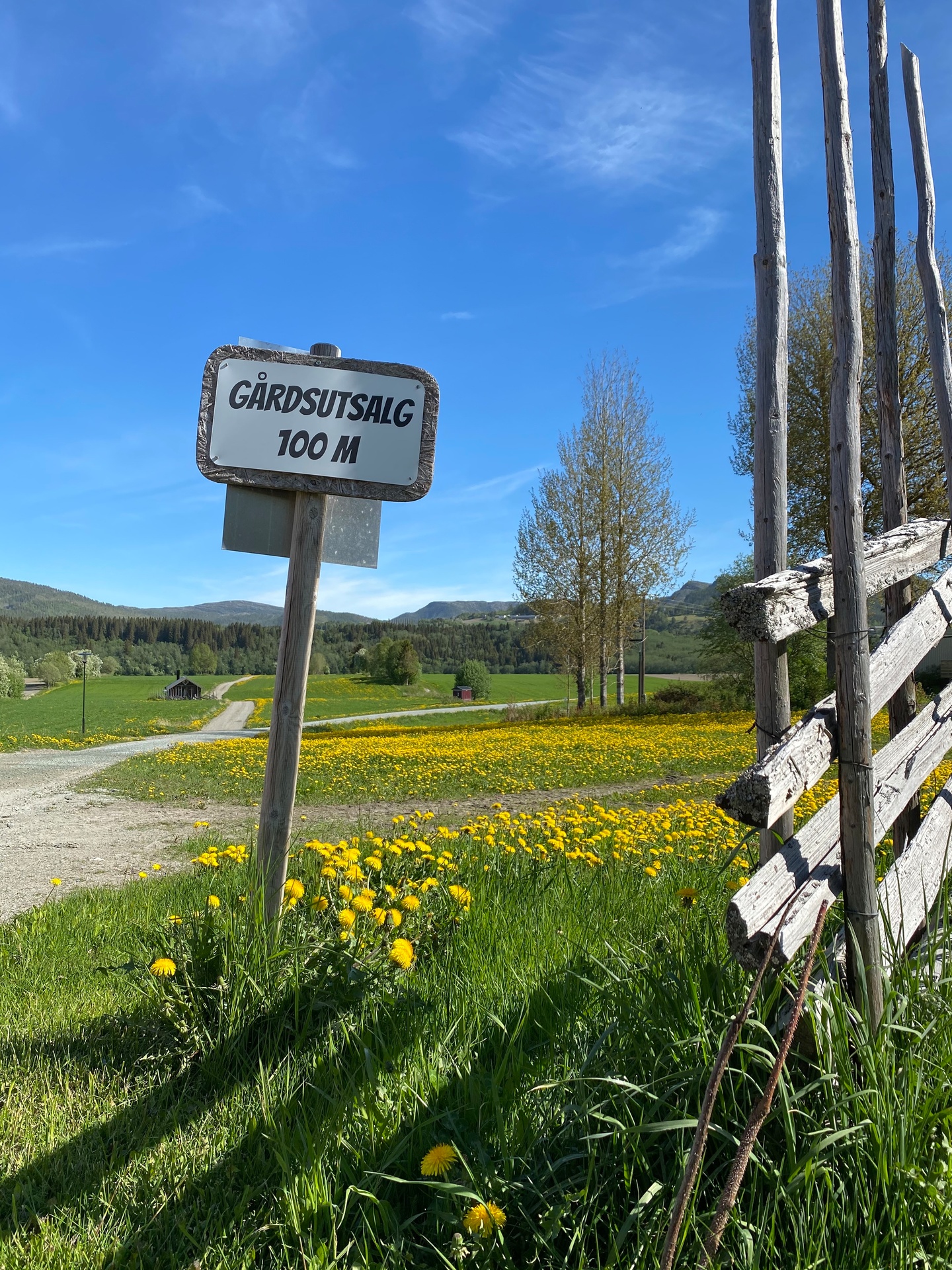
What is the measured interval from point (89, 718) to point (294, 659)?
33.6m

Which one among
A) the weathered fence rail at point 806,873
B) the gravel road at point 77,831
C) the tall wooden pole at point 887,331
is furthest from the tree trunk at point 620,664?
the weathered fence rail at point 806,873

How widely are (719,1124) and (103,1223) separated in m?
1.52

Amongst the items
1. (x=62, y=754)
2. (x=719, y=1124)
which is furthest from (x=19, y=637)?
(x=719, y=1124)

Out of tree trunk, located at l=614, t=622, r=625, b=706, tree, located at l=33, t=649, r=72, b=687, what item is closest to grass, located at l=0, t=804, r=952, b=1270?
tree trunk, located at l=614, t=622, r=625, b=706

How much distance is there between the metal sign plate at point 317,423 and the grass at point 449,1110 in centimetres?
184

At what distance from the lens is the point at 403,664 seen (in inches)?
2694

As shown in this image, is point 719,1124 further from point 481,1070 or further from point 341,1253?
point 341,1253

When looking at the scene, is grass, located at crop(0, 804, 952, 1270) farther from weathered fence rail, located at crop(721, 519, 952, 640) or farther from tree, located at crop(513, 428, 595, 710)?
tree, located at crop(513, 428, 595, 710)

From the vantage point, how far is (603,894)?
3877 millimetres

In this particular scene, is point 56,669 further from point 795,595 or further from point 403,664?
point 795,595

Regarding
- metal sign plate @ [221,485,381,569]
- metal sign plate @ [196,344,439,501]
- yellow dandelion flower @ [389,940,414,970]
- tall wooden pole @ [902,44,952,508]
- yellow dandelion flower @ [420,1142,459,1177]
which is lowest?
yellow dandelion flower @ [420,1142,459,1177]

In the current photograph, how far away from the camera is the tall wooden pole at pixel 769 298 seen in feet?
8.27

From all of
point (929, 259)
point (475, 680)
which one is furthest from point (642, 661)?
point (475, 680)

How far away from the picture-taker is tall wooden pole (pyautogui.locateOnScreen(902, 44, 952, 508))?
3969 mm
